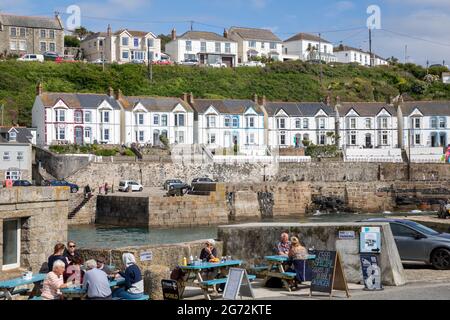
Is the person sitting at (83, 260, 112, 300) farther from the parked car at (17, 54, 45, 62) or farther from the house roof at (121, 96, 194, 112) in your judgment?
the parked car at (17, 54, 45, 62)

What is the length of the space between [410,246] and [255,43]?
95874mm

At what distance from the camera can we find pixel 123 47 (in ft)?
322

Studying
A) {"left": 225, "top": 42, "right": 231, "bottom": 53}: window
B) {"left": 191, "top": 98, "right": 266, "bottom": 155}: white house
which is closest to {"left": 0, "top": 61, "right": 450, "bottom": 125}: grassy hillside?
{"left": 225, "top": 42, "right": 231, "bottom": 53}: window

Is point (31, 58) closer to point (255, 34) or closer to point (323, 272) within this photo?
point (255, 34)

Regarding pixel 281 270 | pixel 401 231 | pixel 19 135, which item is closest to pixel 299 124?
pixel 19 135

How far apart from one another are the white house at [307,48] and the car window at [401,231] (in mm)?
99135

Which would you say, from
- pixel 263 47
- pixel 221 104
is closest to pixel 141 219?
pixel 221 104

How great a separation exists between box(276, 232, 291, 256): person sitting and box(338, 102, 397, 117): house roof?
64.8 m

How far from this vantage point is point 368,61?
129 metres

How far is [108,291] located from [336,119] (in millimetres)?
68580

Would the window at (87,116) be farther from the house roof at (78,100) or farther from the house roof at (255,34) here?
the house roof at (255,34)

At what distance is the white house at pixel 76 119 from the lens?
211 feet

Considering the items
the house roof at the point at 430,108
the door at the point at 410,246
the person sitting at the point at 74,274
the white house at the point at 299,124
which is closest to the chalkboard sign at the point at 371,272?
the door at the point at 410,246

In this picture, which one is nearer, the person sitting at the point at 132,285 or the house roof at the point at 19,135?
the person sitting at the point at 132,285
